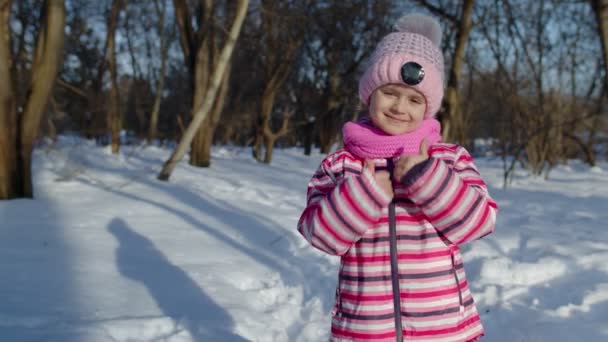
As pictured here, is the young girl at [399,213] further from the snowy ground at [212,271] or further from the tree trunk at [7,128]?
the tree trunk at [7,128]

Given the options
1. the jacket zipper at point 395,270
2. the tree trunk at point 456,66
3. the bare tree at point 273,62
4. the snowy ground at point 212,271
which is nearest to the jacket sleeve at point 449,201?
the jacket zipper at point 395,270

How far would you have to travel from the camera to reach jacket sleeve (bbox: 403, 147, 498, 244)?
51.9 inches

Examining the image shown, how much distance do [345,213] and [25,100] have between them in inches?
209

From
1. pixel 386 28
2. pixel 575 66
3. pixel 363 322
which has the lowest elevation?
pixel 363 322

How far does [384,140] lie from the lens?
59.1 inches

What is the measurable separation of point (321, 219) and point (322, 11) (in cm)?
1504

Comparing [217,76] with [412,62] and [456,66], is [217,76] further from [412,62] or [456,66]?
[412,62]

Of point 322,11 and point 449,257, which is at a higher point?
point 322,11

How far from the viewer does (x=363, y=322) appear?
4.78ft

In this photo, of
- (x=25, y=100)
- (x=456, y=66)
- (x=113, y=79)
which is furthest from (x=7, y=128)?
(x=113, y=79)

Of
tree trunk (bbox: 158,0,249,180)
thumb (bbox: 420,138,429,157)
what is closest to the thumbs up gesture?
thumb (bbox: 420,138,429,157)

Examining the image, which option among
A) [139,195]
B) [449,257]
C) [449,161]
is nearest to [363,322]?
[449,257]

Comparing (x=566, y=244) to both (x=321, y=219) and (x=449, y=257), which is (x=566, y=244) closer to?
(x=449, y=257)

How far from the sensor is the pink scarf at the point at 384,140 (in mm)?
1498
